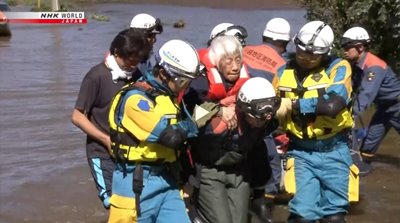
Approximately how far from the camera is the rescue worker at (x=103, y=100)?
608 cm

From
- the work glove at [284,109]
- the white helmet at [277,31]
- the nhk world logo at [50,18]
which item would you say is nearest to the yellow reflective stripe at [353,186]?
the work glove at [284,109]

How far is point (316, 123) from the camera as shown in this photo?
6.10 m

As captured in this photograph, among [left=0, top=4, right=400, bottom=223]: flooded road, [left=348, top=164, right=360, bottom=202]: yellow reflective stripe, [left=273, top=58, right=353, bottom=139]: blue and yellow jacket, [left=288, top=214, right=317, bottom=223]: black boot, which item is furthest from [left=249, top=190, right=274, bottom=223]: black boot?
[left=273, top=58, right=353, bottom=139]: blue and yellow jacket

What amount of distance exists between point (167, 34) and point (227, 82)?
24256 mm

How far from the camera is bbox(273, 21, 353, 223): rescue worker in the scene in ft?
19.7

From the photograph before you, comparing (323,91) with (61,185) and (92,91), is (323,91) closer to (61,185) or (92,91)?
(92,91)

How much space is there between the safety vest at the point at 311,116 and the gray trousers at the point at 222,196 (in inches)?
24.9

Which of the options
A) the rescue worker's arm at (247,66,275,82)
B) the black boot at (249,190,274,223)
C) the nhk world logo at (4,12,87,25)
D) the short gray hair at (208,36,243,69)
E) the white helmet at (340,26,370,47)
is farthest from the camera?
the nhk world logo at (4,12,87,25)

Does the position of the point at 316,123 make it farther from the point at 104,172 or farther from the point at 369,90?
the point at 369,90

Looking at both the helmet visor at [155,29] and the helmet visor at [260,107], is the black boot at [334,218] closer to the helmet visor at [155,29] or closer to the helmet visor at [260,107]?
the helmet visor at [260,107]

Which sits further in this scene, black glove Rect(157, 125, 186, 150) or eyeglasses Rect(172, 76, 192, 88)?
eyeglasses Rect(172, 76, 192, 88)

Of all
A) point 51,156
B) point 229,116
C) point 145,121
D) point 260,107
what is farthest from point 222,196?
point 51,156

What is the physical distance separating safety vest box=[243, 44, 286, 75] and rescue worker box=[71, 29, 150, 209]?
62.2 inches

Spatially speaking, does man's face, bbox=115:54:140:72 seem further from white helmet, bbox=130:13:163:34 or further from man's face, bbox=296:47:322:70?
man's face, bbox=296:47:322:70
